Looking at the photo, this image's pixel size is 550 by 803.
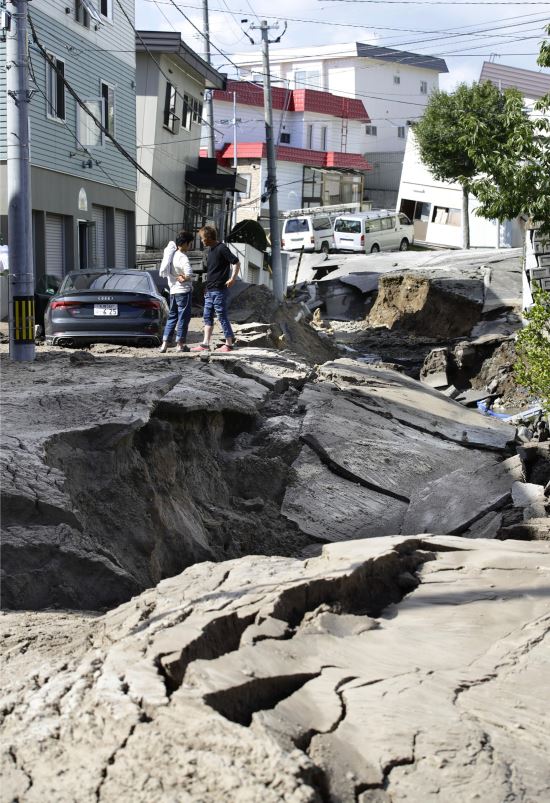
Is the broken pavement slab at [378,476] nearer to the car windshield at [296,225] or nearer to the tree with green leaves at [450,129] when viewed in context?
the car windshield at [296,225]

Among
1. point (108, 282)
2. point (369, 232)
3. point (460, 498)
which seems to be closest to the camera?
point (460, 498)

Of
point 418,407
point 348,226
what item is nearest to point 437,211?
point 348,226

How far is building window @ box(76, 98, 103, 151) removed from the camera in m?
24.9

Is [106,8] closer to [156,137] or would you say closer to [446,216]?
[156,137]

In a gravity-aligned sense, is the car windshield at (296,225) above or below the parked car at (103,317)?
above

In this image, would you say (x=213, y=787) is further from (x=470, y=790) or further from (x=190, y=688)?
(x=470, y=790)

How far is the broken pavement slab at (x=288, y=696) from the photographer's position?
11.1ft

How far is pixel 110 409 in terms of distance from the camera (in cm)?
884

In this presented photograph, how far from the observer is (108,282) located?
15.9 metres

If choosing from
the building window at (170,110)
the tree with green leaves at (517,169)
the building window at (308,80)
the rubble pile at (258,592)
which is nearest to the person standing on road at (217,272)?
the rubble pile at (258,592)

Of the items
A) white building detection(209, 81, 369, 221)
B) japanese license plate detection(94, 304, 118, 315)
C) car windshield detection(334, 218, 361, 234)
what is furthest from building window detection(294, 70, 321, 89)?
japanese license plate detection(94, 304, 118, 315)

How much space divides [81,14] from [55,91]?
2569 millimetres

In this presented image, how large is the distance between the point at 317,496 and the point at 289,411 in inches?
68.2

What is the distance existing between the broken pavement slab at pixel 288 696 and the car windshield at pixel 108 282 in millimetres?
10562
